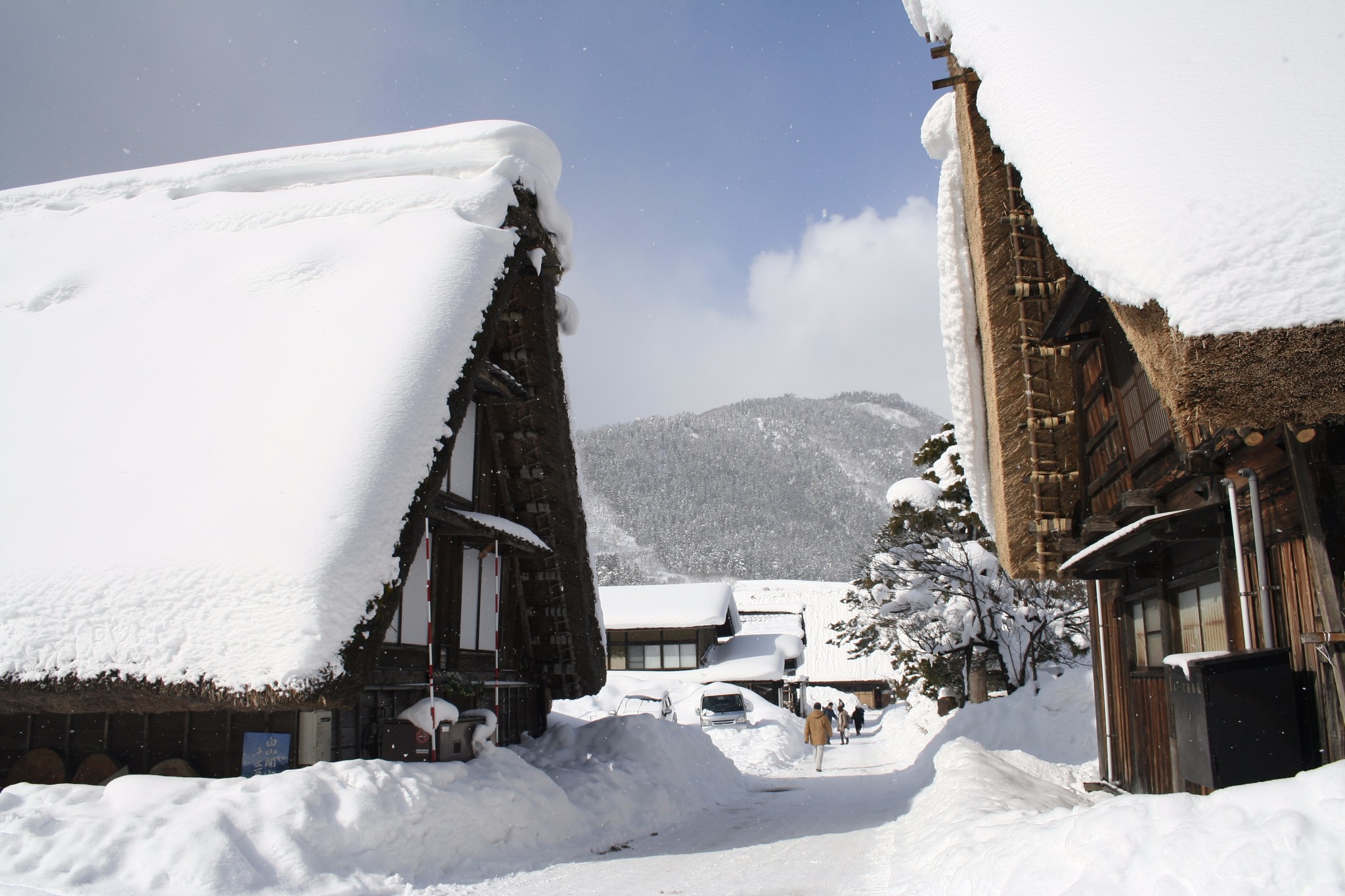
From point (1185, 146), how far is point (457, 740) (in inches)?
280

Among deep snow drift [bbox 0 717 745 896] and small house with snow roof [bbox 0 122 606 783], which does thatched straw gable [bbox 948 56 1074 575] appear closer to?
small house with snow roof [bbox 0 122 606 783]

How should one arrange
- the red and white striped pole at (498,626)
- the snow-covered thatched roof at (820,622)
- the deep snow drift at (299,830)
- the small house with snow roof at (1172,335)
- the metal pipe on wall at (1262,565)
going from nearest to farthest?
1. the small house with snow roof at (1172,335)
2. the deep snow drift at (299,830)
3. the metal pipe on wall at (1262,565)
4. the red and white striped pole at (498,626)
5. the snow-covered thatched roof at (820,622)

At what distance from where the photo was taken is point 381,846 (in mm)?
6090

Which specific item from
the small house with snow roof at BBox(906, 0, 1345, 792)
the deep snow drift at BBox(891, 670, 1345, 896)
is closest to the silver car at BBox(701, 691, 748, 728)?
the small house with snow roof at BBox(906, 0, 1345, 792)

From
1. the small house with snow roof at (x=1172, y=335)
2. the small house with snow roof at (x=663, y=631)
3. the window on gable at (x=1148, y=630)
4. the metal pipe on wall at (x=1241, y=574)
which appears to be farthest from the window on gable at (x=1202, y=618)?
the small house with snow roof at (x=663, y=631)

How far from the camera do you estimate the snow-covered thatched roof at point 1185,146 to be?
3.97m

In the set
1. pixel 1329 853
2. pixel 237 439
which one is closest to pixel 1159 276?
pixel 1329 853

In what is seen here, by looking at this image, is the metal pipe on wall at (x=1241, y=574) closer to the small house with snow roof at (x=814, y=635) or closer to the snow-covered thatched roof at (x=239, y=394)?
the snow-covered thatched roof at (x=239, y=394)

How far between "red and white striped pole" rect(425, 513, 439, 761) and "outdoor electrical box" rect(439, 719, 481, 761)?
0.24 feet

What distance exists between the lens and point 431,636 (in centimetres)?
819

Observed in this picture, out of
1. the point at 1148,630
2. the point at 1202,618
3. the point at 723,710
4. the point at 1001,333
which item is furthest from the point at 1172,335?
the point at 723,710

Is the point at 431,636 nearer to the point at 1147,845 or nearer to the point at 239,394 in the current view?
the point at 239,394

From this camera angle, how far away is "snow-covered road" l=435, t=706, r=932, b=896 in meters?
6.21

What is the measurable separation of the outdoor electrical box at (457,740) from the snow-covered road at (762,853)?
1.46 m
